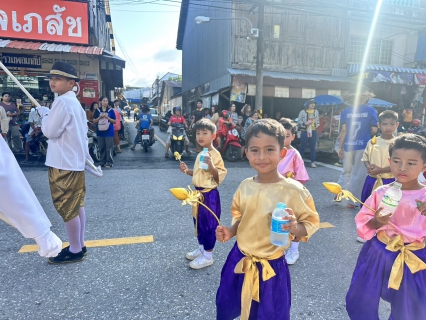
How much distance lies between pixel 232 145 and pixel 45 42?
7283 millimetres

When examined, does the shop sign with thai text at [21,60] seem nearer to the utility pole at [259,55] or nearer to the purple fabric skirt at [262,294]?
the utility pole at [259,55]

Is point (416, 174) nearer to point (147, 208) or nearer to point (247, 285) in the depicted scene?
point (247, 285)

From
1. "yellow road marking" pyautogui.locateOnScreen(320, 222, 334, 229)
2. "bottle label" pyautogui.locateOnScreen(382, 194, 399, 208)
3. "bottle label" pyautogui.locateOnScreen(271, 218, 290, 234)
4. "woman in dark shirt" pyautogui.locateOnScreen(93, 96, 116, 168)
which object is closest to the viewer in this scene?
"bottle label" pyautogui.locateOnScreen(271, 218, 290, 234)

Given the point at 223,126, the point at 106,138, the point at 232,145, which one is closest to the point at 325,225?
the point at 232,145

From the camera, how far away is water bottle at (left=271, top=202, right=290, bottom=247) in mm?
1439

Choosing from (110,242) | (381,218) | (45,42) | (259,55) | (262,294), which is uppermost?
(45,42)


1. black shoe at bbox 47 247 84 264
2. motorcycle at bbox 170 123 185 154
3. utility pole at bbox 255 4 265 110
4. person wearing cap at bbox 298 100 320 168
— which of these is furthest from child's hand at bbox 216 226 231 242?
utility pole at bbox 255 4 265 110

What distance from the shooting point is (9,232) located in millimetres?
3652

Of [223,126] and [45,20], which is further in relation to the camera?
[45,20]

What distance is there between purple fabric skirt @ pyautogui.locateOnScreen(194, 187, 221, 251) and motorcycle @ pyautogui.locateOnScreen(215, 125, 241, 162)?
20.6 ft

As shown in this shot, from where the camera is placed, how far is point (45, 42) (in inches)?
404

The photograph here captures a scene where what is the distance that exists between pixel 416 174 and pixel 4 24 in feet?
40.5

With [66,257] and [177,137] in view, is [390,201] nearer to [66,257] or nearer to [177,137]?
[66,257]

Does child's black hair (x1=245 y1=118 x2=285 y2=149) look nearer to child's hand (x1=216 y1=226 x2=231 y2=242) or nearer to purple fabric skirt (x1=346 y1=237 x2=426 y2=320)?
child's hand (x1=216 y1=226 x2=231 y2=242)
